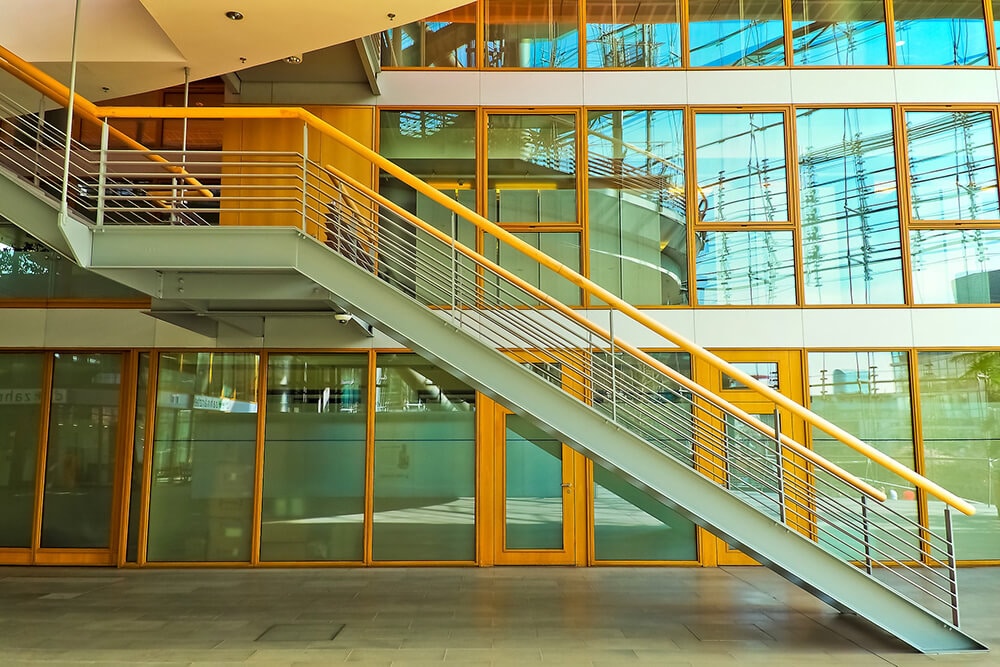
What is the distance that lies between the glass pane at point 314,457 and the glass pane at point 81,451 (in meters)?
1.71

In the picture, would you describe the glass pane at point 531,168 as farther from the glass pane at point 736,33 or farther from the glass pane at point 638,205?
the glass pane at point 736,33

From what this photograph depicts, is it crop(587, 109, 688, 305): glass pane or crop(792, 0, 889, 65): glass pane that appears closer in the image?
crop(587, 109, 688, 305): glass pane

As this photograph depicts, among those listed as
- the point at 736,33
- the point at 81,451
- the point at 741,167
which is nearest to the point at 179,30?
the point at 81,451

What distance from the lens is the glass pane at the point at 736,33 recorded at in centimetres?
869

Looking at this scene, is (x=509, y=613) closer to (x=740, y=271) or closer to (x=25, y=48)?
(x=740, y=271)

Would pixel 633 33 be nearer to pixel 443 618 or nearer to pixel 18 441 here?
pixel 443 618

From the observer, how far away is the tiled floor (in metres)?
4.99

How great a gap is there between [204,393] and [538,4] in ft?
19.0

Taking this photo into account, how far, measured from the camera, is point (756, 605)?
6418 mm

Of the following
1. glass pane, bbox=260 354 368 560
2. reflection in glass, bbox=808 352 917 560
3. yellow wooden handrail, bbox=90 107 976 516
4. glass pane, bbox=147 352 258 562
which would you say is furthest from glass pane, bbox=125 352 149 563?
reflection in glass, bbox=808 352 917 560

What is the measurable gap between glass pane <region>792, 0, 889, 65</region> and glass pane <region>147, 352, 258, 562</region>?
7216 mm

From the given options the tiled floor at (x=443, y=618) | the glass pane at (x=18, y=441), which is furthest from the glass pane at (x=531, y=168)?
the glass pane at (x=18, y=441)

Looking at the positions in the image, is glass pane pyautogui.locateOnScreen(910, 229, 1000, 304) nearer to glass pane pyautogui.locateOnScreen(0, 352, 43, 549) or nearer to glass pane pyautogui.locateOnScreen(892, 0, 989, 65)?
glass pane pyautogui.locateOnScreen(892, 0, 989, 65)

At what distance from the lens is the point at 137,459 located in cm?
809
